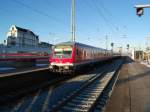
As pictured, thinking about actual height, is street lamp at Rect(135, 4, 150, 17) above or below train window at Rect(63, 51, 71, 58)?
above

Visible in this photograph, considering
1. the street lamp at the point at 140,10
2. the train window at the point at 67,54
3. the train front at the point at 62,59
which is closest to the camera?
the street lamp at the point at 140,10

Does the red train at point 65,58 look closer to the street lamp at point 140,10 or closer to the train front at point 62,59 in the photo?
the train front at point 62,59

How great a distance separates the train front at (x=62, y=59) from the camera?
2225cm

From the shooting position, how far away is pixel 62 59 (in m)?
22.6

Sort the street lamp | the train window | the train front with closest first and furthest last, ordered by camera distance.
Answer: the street lamp → the train front → the train window

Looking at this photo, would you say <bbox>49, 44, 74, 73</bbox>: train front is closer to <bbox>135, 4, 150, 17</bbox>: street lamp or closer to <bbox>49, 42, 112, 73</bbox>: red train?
<bbox>49, 42, 112, 73</bbox>: red train

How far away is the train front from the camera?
73.0 feet

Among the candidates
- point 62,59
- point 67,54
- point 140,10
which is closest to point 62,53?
point 67,54

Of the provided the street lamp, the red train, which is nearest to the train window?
the red train

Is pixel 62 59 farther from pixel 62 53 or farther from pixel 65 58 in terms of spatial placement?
pixel 62 53

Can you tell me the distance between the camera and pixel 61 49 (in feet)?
76.2

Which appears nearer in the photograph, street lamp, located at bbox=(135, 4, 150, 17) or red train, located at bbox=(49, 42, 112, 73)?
street lamp, located at bbox=(135, 4, 150, 17)

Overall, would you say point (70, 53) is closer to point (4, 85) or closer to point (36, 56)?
point (4, 85)

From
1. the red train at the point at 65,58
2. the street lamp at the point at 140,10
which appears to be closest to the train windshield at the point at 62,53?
the red train at the point at 65,58
